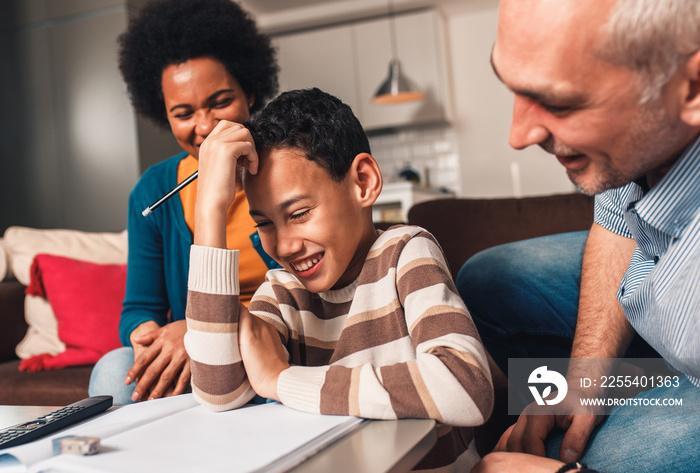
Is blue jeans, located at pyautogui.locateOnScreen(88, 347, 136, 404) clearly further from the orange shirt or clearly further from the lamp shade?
the lamp shade

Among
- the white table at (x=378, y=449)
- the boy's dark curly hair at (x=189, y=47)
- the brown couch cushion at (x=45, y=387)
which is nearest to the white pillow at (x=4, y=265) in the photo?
the brown couch cushion at (x=45, y=387)

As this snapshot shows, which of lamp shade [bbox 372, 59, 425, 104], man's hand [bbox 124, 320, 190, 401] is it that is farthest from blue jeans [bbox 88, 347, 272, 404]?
lamp shade [bbox 372, 59, 425, 104]

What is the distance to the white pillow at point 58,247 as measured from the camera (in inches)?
96.4

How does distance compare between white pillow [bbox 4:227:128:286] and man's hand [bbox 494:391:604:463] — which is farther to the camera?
white pillow [bbox 4:227:128:286]

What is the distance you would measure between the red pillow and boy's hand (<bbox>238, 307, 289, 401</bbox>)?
1439mm

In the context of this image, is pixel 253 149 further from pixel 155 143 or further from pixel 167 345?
pixel 155 143

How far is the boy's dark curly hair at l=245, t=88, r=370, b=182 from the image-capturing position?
0.97 m

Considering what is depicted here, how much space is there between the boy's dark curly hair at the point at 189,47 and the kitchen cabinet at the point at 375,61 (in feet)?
11.4

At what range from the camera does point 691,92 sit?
0.67 metres

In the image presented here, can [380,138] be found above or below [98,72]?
below

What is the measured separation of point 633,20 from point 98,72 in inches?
159

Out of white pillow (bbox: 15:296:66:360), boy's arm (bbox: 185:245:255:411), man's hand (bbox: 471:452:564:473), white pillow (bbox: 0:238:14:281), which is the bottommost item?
→ white pillow (bbox: 15:296:66:360)

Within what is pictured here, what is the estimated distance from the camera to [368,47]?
5234 millimetres

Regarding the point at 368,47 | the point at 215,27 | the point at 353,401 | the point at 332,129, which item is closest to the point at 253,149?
the point at 332,129
